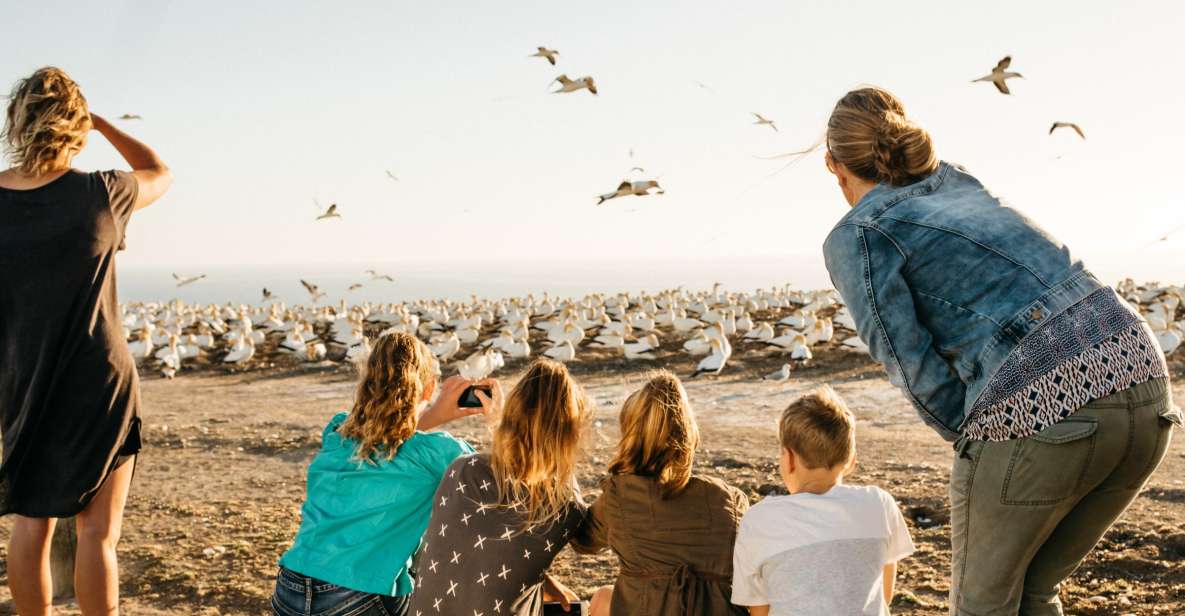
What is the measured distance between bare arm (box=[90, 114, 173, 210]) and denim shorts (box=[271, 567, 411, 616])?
130 centimetres

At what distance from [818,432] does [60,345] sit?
2.18 metres

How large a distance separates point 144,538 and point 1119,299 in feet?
15.8

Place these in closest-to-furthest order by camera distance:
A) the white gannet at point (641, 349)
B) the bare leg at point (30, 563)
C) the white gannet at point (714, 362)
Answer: the bare leg at point (30, 563) < the white gannet at point (714, 362) < the white gannet at point (641, 349)

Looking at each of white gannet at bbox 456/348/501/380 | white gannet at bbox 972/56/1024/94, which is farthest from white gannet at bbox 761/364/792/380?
white gannet at bbox 972/56/1024/94

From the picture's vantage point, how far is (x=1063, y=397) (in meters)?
1.88

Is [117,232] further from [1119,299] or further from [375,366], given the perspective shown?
[1119,299]

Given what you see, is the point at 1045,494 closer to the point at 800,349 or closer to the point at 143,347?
the point at 800,349

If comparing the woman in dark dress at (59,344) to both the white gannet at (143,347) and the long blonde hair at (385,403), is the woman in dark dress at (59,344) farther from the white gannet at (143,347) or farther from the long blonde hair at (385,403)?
the white gannet at (143,347)

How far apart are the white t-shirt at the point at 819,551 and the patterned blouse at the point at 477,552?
612 millimetres

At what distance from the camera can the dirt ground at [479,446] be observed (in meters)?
3.93

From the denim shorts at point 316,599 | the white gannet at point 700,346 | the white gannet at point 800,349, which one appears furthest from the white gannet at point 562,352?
the denim shorts at point 316,599

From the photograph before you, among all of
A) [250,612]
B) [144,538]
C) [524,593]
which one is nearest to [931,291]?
[524,593]

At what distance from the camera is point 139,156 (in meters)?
2.93

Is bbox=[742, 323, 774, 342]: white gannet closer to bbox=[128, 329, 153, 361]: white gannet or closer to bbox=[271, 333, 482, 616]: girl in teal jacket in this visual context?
bbox=[128, 329, 153, 361]: white gannet
